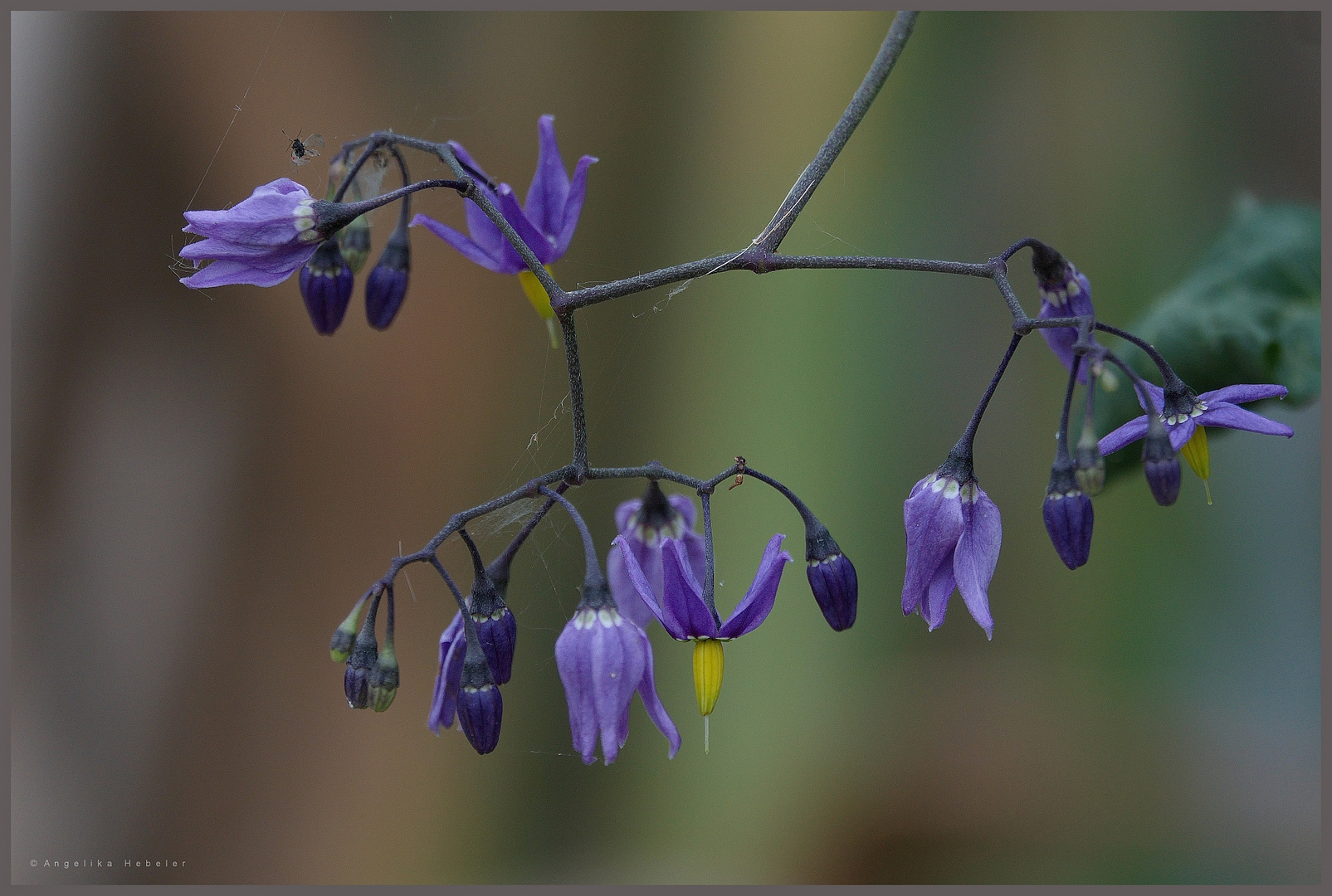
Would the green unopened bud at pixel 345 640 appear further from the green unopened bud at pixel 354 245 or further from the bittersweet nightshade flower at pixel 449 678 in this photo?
the green unopened bud at pixel 354 245

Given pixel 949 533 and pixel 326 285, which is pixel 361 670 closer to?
pixel 326 285

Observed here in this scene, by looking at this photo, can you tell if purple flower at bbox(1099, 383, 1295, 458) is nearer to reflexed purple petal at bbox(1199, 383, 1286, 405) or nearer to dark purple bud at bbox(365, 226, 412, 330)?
reflexed purple petal at bbox(1199, 383, 1286, 405)

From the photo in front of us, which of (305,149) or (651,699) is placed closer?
(651,699)

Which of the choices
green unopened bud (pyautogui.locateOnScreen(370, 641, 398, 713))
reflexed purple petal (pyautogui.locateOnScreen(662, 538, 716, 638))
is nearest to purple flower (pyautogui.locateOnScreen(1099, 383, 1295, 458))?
reflexed purple petal (pyautogui.locateOnScreen(662, 538, 716, 638))

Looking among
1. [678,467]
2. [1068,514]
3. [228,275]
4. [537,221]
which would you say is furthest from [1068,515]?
[678,467]

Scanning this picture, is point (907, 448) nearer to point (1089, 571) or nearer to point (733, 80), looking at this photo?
point (1089, 571)

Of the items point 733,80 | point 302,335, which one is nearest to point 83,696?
point 302,335

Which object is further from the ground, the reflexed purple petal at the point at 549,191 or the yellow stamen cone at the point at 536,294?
the reflexed purple petal at the point at 549,191

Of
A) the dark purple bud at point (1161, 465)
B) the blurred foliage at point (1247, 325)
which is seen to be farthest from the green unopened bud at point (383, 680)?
the blurred foliage at point (1247, 325)
